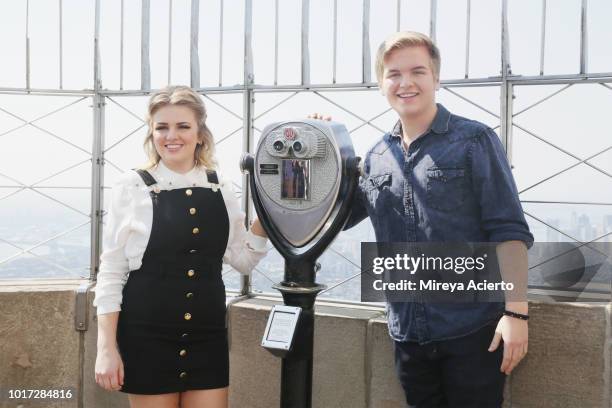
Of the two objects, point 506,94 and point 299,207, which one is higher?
point 506,94

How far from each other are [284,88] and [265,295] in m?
0.91

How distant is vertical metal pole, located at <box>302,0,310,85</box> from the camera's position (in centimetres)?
254

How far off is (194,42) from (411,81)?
1359mm

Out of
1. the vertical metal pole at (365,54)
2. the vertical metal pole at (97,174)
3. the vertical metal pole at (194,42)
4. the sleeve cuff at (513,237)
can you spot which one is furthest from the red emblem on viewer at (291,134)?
the vertical metal pole at (97,174)

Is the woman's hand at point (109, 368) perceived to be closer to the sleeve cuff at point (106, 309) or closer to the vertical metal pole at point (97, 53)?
the sleeve cuff at point (106, 309)

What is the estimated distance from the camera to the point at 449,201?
65.6 inches

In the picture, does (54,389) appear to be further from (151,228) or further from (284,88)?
(284,88)

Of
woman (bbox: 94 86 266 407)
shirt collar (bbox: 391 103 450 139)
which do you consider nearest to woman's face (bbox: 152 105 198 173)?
woman (bbox: 94 86 266 407)

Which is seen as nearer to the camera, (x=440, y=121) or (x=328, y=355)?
(x=440, y=121)

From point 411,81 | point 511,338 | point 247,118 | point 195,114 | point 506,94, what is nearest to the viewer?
point 511,338

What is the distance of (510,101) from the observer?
2.31 m

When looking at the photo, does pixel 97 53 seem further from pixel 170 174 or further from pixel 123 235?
pixel 123 235

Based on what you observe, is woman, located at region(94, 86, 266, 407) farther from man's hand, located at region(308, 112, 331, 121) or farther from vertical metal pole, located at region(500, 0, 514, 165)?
vertical metal pole, located at region(500, 0, 514, 165)

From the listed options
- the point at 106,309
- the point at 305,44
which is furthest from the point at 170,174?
the point at 305,44
